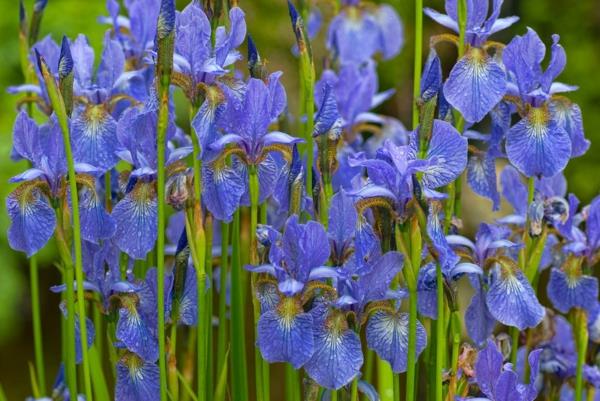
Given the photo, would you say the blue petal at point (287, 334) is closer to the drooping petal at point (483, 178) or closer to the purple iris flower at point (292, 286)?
the purple iris flower at point (292, 286)

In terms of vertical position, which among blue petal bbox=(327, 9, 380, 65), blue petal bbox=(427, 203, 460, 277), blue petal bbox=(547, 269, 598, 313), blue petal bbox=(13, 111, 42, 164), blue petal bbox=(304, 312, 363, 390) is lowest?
blue petal bbox=(304, 312, 363, 390)

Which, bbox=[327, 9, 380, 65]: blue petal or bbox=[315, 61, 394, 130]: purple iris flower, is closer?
bbox=[315, 61, 394, 130]: purple iris flower

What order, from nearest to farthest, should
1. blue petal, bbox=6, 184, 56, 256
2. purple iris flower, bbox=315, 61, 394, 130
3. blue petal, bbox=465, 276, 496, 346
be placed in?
blue petal, bbox=6, 184, 56, 256 < blue petal, bbox=465, 276, 496, 346 < purple iris flower, bbox=315, 61, 394, 130

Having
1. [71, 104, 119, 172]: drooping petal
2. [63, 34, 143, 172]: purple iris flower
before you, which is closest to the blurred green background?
[63, 34, 143, 172]: purple iris flower

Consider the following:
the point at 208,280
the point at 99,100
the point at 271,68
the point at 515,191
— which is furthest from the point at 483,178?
the point at 271,68

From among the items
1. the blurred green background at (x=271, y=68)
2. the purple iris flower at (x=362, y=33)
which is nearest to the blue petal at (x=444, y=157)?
the purple iris flower at (x=362, y=33)

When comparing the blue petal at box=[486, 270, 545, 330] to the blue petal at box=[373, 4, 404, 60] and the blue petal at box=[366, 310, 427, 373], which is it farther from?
the blue petal at box=[373, 4, 404, 60]
